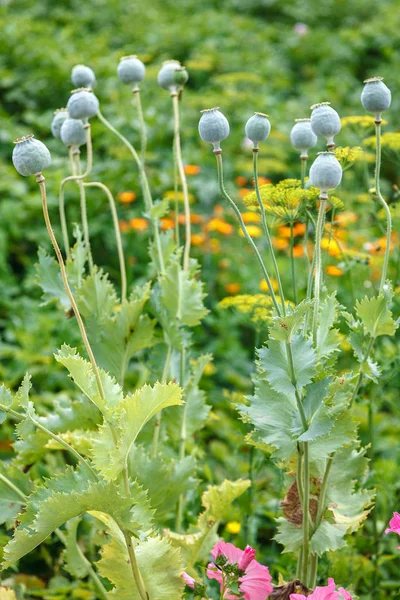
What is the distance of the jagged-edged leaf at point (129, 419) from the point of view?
925 mm

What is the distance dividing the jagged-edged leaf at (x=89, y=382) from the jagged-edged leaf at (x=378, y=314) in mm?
340

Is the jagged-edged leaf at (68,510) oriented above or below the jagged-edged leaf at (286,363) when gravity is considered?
below

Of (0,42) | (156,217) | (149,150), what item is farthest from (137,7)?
(156,217)

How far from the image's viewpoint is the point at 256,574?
1.07m

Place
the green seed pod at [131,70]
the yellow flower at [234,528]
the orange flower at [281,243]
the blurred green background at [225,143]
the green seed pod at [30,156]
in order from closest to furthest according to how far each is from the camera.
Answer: the green seed pod at [30,156] → the green seed pod at [131,70] → the yellow flower at [234,528] → the blurred green background at [225,143] → the orange flower at [281,243]

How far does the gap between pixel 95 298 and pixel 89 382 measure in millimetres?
399

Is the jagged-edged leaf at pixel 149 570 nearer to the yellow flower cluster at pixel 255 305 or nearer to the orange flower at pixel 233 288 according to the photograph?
the yellow flower cluster at pixel 255 305

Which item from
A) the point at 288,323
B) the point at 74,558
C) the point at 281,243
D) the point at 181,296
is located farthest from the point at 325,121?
the point at 281,243

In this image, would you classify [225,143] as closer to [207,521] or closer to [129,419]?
[207,521]

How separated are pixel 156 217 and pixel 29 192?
6.14ft

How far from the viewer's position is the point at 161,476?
1229 mm

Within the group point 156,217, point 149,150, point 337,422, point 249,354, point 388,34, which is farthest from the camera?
point 388,34

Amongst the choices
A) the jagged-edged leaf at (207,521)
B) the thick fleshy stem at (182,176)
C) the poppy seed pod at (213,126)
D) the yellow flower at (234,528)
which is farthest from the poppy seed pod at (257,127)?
the yellow flower at (234,528)

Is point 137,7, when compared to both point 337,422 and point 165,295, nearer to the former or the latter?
point 165,295
